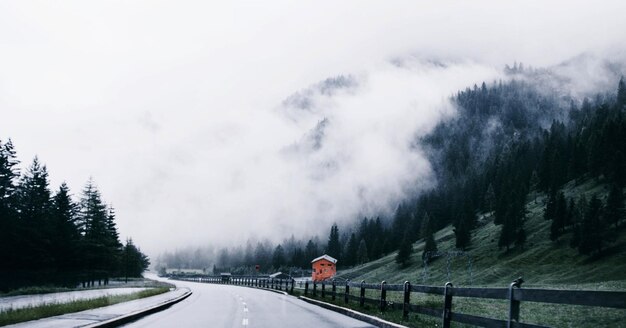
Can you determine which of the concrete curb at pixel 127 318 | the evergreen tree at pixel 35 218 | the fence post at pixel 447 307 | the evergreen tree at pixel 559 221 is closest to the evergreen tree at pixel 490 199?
the evergreen tree at pixel 559 221

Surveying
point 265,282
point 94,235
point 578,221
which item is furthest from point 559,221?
point 94,235

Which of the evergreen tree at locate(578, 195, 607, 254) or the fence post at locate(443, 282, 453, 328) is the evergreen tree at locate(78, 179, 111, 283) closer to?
the fence post at locate(443, 282, 453, 328)

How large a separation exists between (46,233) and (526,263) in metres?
94.4

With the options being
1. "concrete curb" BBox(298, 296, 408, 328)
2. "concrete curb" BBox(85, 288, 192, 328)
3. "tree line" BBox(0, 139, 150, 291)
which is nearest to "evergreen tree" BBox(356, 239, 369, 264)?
"tree line" BBox(0, 139, 150, 291)

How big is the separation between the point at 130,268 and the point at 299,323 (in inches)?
5096

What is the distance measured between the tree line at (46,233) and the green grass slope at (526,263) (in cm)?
5980

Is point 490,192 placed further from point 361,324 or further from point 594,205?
point 361,324

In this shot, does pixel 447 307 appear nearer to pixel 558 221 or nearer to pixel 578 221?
pixel 578 221

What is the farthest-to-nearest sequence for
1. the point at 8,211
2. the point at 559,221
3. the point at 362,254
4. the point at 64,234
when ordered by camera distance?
1. the point at 362,254
2. the point at 559,221
3. the point at 64,234
4. the point at 8,211

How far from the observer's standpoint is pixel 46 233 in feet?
225

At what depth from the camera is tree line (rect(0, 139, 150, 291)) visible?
59.6m

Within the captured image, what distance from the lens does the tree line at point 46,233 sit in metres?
59.6

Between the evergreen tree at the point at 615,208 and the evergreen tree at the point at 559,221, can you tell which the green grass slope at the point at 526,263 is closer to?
the evergreen tree at the point at 559,221

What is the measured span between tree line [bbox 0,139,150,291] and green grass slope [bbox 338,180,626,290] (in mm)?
59796
